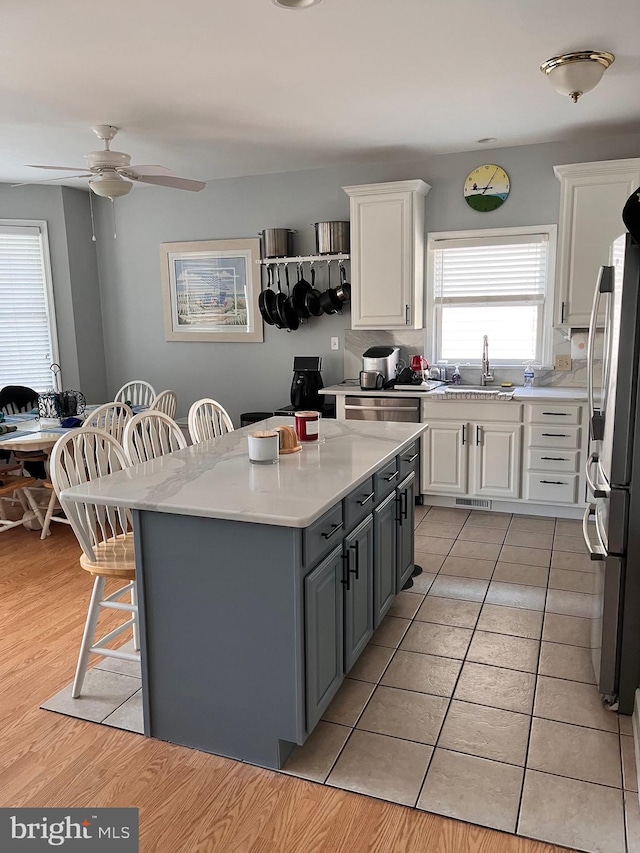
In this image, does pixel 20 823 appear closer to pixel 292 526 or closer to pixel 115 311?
pixel 292 526

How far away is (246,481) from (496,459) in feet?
8.85

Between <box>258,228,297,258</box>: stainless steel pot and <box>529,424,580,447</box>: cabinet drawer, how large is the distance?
7.83ft

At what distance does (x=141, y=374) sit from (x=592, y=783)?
5.14 metres

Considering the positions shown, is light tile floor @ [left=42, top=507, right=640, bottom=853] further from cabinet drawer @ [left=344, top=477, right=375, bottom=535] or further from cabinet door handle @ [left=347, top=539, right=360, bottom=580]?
cabinet drawer @ [left=344, top=477, right=375, bottom=535]

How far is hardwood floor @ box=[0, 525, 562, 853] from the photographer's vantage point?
1.84 metres

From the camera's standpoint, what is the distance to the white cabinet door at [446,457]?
4.64 meters

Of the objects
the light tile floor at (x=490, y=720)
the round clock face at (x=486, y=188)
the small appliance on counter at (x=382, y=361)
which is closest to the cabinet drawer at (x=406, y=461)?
the light tile floor at (x=490, y=720)

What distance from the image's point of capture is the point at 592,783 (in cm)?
205

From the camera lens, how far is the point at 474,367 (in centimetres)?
510

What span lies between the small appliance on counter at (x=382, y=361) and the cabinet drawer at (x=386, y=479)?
2.06 metres

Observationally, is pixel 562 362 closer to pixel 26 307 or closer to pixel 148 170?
pixel 148 170

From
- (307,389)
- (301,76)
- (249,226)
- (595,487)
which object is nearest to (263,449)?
(595,487)

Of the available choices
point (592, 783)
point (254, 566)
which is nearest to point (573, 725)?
point (592, 783)

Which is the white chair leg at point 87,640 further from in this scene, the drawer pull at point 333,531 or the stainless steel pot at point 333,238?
the stainless steel pot at point 333,238
